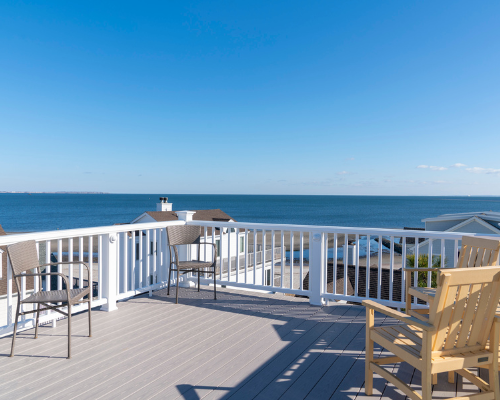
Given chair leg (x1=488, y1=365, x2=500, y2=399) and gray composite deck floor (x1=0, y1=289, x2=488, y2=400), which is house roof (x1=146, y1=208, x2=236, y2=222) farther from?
chair leg (x1=488, y1=365, x2=500, y2=399)

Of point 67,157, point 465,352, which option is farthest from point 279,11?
point 67,157

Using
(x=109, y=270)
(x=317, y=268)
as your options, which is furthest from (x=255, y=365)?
(x=109, y=270)

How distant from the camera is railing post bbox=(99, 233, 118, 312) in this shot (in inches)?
A: 148

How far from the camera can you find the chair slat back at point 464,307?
5.20ft

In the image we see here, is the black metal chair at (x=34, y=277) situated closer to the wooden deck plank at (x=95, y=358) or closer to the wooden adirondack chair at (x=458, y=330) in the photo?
the wooden deck plank at (x=95, y=358)

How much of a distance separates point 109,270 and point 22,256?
1.22 metres

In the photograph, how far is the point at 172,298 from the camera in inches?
172

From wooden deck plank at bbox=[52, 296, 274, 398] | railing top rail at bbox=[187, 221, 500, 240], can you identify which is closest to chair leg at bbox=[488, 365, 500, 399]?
railing top rail at bbox=[187, 221, 500, 240]

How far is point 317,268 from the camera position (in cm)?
406

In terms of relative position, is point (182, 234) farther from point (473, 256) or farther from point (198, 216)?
point (198, 216)

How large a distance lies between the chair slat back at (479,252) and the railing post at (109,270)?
11.4 ft

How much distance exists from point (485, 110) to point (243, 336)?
74.1 feet

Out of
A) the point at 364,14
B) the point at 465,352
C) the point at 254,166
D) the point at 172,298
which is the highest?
the point at 364,14

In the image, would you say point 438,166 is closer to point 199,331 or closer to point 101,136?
point 101,136
